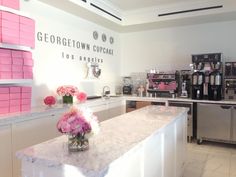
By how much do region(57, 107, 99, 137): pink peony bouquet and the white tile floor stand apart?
2.26 metres

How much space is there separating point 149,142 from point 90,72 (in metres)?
3.11

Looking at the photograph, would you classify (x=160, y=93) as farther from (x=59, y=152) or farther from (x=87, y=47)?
(x=59, y=152)

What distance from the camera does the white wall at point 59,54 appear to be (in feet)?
11.8

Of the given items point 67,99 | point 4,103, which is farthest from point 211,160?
point 4,103

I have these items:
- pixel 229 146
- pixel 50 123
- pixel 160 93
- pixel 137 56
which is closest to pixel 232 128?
pixel 229 146

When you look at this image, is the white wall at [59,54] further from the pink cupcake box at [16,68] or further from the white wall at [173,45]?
the white wall at [173,45]

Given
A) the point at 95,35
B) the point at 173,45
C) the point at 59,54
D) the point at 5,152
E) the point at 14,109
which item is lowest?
the point at 5,152

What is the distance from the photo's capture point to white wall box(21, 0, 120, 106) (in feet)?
11.8

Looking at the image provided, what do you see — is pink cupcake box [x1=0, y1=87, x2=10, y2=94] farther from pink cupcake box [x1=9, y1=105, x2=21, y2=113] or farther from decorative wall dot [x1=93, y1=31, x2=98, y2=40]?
decorative wall dot [x1=93, y1=31, x2=98, y2=40]

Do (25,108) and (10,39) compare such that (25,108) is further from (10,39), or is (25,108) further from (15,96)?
(10,39)

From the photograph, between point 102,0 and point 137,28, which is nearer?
point 102,0

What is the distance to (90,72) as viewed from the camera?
Result: 15.4ft

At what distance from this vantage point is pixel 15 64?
2.84 m

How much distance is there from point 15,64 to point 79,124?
192 cm
